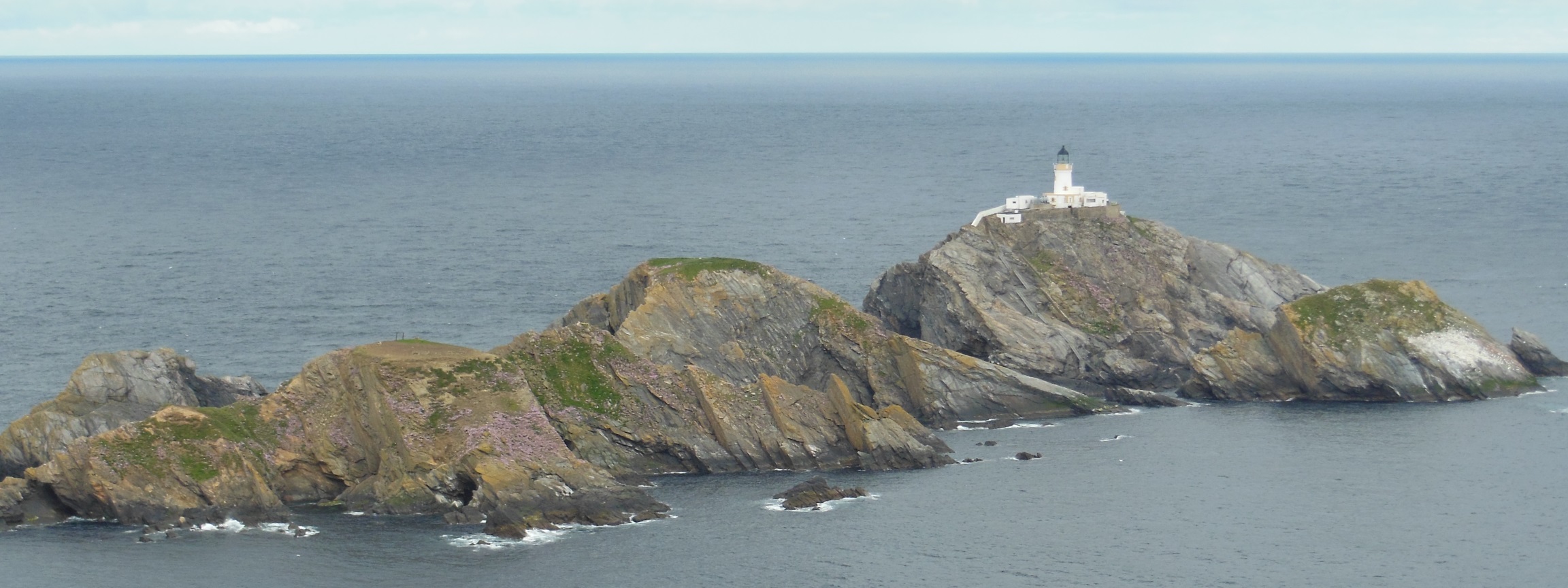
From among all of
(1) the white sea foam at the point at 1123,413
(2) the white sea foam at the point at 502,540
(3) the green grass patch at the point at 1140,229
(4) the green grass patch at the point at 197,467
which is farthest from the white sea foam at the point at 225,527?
(3) the green grass patch at the point at 1140,229

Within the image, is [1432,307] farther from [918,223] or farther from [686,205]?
[686,205]

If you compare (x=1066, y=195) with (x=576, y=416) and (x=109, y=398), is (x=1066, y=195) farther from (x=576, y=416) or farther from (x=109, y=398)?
(x=109, y=398)

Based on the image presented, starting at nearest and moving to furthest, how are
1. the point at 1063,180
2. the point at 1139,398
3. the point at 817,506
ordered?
the point at 817,506 < the point at 1139,398 < the point at 1063,180

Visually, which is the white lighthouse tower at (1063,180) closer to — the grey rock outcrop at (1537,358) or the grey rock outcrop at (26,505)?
the grey rock outcrop at (1537,358)

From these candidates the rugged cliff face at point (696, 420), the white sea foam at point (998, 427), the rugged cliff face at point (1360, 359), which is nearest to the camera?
the rugged cliff face at point (696, 420)

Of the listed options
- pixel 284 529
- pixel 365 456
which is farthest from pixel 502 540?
pixel 365 456

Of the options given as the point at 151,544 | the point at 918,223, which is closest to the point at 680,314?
the point at 151,544
